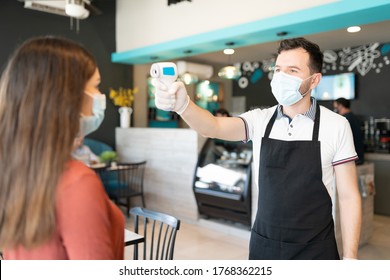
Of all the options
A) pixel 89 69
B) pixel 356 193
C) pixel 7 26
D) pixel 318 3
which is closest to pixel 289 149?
pixel 356 193

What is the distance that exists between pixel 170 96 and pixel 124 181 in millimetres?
4517

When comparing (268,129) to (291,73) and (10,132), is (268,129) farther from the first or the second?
(10,132)

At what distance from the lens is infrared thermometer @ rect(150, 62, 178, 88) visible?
1.30 metres

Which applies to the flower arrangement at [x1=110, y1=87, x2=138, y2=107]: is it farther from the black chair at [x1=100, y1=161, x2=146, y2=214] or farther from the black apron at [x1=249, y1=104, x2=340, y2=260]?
the black apron at [x1=249, y1=104, x2=340, y2=260]

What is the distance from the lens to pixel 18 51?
0.92m

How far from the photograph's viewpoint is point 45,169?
2.87 feet

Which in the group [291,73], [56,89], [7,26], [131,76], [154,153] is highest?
[7,26]

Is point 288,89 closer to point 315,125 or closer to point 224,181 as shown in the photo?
point 315,125

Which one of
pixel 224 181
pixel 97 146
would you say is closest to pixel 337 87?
pixel 224 181

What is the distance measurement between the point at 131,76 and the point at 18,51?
6385 mm

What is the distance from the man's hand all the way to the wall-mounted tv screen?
22.1 ft

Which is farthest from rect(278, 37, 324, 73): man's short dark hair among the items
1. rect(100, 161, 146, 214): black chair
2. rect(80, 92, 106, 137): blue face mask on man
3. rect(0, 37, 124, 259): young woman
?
rect(100, 161, 146, 214): black chair

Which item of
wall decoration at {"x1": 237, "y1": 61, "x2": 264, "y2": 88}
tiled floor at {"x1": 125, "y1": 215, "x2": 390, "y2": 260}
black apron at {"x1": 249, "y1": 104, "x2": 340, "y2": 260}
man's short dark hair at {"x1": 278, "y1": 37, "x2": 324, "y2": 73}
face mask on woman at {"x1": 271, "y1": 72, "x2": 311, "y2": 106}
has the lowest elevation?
tiled floor at {"x1": 125, "y1": 215, "x2": 390, "y2": 260}

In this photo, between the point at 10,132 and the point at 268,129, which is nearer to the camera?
the point at 10,132
